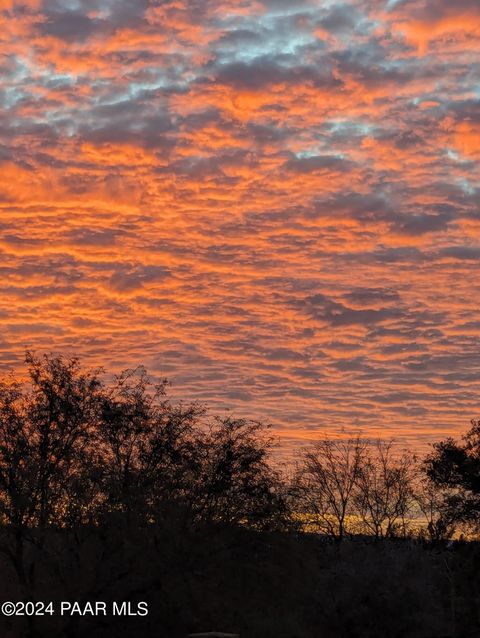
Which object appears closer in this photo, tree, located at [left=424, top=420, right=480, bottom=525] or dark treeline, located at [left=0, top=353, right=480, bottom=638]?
dark treeline, located at [left=0, top=353, right=480, bottom=638]

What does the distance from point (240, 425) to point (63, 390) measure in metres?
14.9

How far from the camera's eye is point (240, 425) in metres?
67.1

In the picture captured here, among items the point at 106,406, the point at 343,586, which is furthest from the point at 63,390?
the point at 343,586

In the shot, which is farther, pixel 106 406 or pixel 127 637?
pixel 106 406

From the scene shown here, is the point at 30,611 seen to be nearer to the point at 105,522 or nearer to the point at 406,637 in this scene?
the point at 105,522

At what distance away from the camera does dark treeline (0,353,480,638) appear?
49.3 metres

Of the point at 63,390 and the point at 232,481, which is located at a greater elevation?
the point at 63,390

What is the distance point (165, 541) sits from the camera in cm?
5303

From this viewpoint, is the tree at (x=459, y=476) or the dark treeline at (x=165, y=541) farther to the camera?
the tree at (x=459, y=476)

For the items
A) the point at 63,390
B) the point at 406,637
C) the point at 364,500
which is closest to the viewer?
the point at 406,637

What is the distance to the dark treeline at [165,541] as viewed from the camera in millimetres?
49312

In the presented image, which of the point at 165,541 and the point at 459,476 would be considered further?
the point at 459,476

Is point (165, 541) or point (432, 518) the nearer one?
point (165, 541)

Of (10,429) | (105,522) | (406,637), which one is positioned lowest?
(406,637)
